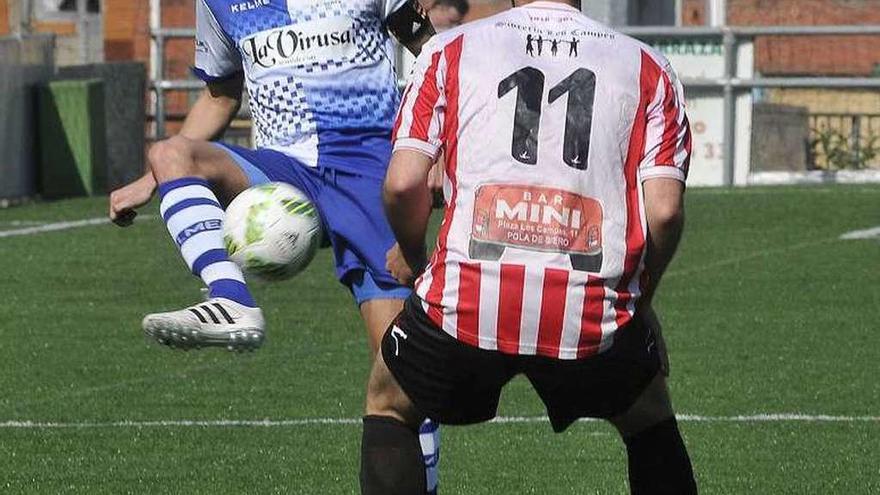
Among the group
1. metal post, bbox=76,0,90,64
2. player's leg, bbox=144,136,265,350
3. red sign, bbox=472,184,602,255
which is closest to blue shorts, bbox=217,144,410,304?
player's leg, bbox=144,136,265,350

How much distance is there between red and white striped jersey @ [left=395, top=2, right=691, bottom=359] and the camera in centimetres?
528

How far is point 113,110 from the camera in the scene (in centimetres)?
2311

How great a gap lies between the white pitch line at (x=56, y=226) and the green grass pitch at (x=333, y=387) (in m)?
1.16

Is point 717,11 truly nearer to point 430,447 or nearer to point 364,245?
point 364,245

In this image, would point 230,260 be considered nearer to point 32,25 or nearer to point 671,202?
point 671,202

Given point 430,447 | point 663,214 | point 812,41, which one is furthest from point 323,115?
point 812,41

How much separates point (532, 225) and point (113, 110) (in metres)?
18.2

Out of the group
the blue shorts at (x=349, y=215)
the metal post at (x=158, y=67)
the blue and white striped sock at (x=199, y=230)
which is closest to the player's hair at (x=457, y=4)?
the blue shorts at (x=349, y=215)

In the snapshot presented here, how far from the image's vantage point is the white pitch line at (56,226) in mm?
17406

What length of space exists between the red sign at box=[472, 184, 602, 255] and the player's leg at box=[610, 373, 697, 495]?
1.67 ft

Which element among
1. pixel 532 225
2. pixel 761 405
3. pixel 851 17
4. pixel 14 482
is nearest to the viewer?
pixel 532 225

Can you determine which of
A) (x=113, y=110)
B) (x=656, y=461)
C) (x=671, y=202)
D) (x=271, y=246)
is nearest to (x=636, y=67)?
(x=671, y=202)

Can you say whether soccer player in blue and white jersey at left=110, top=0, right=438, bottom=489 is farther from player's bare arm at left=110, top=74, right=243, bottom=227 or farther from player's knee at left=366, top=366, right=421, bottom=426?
player's knee at left=366, top=366, right=421, bottom=426

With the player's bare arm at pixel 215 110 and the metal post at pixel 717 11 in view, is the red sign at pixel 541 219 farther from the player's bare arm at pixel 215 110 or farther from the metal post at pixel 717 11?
the metal post at pixel 717 11
